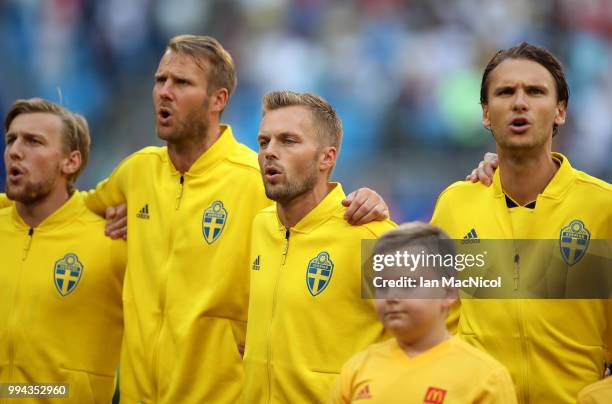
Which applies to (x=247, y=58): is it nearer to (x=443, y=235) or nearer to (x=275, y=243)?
(x=275, y=243)

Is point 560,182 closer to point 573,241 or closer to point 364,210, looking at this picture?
point 573,241

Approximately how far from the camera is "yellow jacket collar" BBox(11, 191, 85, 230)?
6.21m

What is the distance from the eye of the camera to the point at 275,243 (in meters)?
5.27

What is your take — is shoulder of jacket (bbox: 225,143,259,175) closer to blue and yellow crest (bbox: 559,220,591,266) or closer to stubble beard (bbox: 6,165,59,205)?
stubble beard (bbox: 6,165,59,205)

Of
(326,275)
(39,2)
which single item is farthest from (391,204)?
(326,275)

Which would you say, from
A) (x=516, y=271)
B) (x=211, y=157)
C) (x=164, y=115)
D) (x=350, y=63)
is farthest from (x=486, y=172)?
(x=350, y=63)

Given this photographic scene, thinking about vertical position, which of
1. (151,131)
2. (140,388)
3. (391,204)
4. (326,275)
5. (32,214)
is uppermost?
(151,131)

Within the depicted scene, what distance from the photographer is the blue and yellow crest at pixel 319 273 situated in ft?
16.6

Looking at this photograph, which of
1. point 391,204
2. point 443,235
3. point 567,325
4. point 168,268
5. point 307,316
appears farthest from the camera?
point 391,204

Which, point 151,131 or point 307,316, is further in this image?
point 151,131

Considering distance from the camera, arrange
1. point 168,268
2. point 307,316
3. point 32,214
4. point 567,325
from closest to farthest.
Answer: point 567,325, point 307,316, point 168,268, point 32,214

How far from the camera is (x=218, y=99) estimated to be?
235 inches

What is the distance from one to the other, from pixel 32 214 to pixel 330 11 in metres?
7.90

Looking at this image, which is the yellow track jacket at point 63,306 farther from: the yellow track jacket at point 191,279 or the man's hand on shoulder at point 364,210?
the man's hand on shoulder at point 364,210
